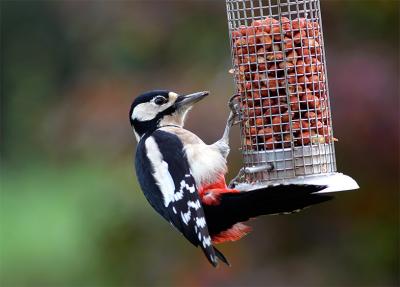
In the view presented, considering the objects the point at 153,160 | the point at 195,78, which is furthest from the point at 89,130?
the point at 153,160

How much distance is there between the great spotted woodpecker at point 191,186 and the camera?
5.06 meters

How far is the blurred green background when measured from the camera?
809 cm

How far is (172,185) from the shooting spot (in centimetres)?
541

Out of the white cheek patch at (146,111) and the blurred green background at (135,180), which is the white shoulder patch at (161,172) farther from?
the blurred green background at (135,180)

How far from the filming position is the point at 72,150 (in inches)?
377

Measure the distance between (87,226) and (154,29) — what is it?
82.0 inches

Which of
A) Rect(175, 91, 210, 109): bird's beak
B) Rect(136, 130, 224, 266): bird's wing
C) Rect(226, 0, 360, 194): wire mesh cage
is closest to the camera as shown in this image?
Rect(136, 130, 224, 266): bird's wing

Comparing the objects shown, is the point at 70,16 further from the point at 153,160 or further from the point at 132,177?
the point at 153,160

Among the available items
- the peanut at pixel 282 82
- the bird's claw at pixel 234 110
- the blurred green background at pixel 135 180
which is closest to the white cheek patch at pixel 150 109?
the bird's claw at pixel 234 110

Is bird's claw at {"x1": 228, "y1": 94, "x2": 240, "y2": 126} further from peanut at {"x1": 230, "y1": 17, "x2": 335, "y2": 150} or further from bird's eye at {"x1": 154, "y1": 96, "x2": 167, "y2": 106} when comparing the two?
bird's eye at {"x1": 154, "y1": 96, "x2": 167, "y2": 106}

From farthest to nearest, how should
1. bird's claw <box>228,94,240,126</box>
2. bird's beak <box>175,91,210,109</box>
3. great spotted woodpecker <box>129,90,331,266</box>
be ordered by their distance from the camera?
bird's beak <box>175,91,210,109</box>, bird's claw <box>228,94,240,126</box>, great spotted woodpecker <box>129,90,331,266</box>

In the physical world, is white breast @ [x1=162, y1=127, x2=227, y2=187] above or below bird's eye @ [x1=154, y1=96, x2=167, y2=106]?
below

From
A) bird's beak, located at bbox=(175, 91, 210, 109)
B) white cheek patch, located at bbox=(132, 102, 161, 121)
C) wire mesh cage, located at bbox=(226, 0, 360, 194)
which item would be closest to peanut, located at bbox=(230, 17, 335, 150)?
wire mesh cage, located at bbox=(226, 0, 360, 194)

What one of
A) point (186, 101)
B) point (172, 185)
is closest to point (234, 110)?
point (186, 101)
